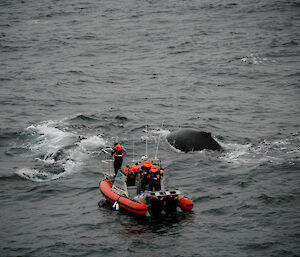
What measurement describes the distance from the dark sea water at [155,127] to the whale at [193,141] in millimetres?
619

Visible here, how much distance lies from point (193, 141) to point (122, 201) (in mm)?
8780

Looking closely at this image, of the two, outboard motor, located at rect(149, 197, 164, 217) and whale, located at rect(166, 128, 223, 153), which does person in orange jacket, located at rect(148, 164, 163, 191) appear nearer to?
outboard motor, located at rect(149, 197, 164, 217)

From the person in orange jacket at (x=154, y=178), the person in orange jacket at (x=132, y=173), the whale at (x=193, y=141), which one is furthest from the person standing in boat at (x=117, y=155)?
the whale at (x=193, y=141)

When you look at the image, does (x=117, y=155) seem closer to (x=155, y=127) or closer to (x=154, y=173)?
(x=154, y=173)

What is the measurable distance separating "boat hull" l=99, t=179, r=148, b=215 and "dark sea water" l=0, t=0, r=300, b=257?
0.46 m

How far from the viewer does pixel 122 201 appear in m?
18.3

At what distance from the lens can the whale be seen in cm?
2564

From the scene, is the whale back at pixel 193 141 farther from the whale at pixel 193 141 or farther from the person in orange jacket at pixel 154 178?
the person in orange jacket at pixel 154 178

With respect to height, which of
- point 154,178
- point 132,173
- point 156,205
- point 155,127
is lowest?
point 155,127

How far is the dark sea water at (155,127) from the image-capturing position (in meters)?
16.8

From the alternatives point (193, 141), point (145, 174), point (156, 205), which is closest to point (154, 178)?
point (145, 174)

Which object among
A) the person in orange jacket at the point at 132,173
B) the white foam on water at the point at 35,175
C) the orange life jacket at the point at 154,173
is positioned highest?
the orange life jacket at the point at 154,173

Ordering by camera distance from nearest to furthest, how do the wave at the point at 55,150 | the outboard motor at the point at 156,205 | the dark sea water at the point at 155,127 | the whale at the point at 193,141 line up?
the dark sea water at the point at 155,127 → the outboard motor at the point at 156,205 → the wave at the point at 55,150 → the whale at the point at 193,141

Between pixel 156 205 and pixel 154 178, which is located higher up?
pixel 154 178
